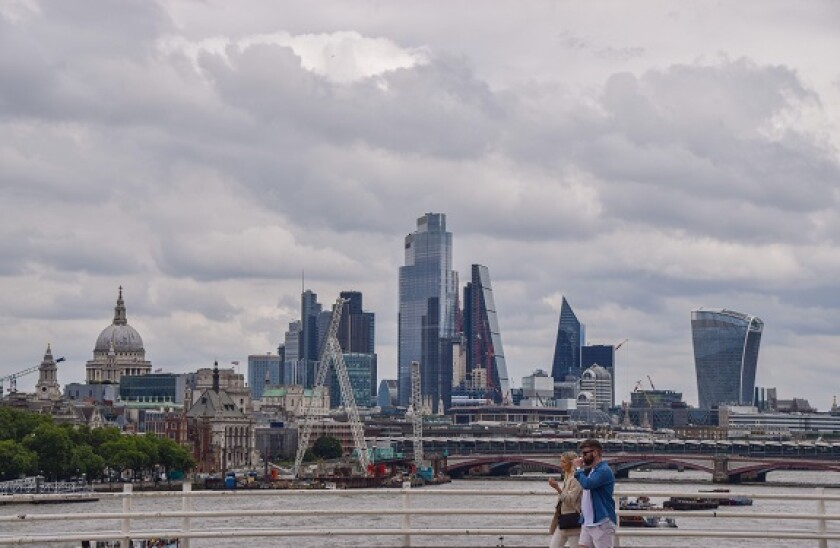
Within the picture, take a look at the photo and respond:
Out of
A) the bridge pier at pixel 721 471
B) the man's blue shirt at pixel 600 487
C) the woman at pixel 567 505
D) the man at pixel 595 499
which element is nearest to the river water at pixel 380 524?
the woman at pixel 567 505

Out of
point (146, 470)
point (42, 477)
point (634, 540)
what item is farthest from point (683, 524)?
point (146, 470)

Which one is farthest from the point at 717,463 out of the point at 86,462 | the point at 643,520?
the point at 643,520

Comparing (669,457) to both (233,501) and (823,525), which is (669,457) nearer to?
(233,501)

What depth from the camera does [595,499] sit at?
21234 millimetres

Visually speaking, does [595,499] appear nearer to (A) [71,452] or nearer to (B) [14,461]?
(B) [14,461]

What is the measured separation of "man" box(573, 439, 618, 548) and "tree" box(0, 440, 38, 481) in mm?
114079

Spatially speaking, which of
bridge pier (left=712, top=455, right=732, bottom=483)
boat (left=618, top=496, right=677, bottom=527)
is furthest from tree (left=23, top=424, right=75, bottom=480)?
bridge pier (left=712, top=455, right=732, bottom=483)

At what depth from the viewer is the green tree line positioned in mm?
133500

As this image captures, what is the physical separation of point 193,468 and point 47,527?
95035 mm

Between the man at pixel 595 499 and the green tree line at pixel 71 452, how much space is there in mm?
114186

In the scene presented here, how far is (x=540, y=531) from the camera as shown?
75.2 feet

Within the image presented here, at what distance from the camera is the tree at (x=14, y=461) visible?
131 m

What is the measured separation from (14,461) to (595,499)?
114m

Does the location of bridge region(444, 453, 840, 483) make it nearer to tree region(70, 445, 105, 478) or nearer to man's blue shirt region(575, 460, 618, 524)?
tree region(70, 445, 105, 478)
